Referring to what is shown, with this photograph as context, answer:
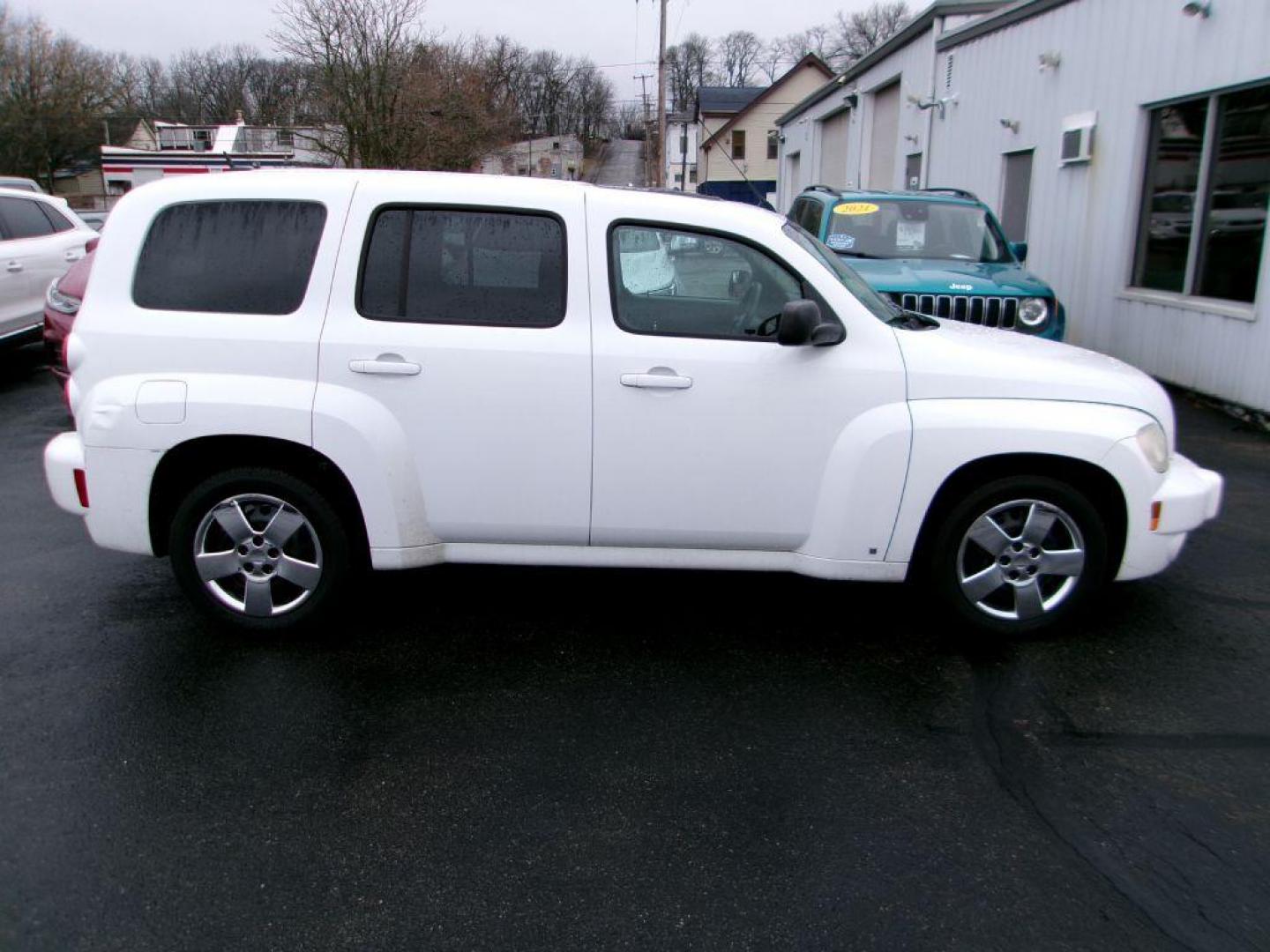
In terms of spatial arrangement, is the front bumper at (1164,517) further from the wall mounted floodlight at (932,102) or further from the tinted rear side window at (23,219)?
the wall mounted floodlight at (932,102)

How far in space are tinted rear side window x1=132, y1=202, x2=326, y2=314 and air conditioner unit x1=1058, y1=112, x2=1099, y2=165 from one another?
992cm

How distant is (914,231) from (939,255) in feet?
1.19

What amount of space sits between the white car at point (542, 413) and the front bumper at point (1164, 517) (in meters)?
0.01

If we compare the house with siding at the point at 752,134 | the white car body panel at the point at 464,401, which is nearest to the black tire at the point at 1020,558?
the white car body panel at the point at 464,401

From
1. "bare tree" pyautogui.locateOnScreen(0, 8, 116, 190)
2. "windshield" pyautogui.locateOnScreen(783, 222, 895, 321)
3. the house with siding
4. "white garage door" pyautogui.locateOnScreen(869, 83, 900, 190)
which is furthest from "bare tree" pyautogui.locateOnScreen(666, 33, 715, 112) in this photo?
"windshield" pyautogui.locateOnScreen(783, 222, 895, 321)

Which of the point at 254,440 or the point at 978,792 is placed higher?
the point at 254,440

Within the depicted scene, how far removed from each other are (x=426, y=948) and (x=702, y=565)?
2.05 metres

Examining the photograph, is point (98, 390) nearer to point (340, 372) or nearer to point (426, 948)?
point (340, 372)

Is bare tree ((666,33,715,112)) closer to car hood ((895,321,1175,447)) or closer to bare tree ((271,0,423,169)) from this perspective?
bare tree ((271,0,423,169))

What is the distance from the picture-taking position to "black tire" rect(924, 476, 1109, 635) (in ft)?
13.4

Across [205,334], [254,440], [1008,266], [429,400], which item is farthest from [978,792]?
[1008,266]

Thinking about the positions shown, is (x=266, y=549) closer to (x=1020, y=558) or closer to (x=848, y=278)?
(x=848, y=278)

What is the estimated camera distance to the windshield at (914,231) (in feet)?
30.2

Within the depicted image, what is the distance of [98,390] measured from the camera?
3.96 m
